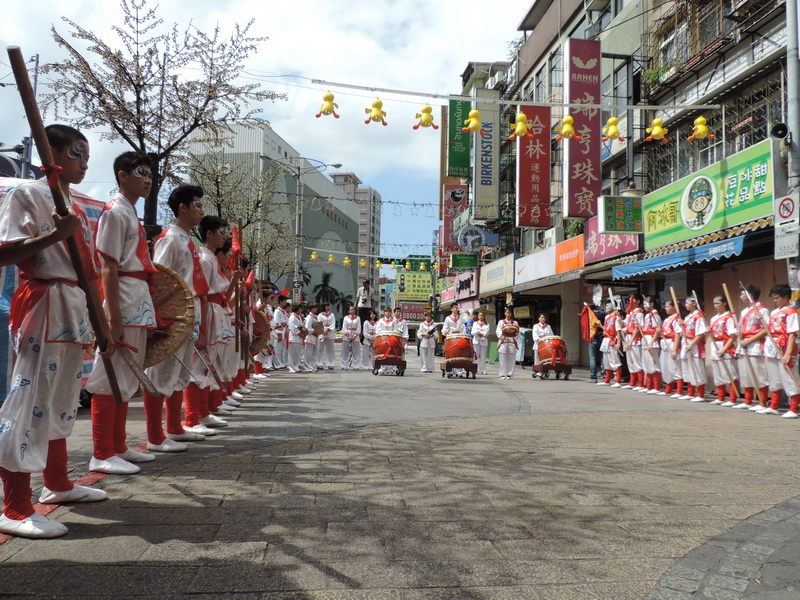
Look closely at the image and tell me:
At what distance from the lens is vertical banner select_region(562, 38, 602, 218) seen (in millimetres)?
16344

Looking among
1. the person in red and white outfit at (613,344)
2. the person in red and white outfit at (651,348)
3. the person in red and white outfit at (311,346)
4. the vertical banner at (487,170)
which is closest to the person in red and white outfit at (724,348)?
the person in red and white outfit at (651,348)

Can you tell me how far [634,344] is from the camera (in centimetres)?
1391

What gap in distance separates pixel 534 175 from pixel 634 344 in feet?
26.9

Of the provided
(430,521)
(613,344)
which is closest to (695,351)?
(613,344)

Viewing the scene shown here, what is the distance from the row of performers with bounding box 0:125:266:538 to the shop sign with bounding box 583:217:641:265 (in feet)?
41.3

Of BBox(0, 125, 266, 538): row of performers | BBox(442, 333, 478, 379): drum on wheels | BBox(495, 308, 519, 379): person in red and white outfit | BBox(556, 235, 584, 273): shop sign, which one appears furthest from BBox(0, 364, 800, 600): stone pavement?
BBox(556, 235, 584, 273): shop sign

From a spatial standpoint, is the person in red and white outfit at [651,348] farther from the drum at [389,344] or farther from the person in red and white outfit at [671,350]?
the drum at [389,344]

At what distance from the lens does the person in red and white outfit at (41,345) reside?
3.00 metres

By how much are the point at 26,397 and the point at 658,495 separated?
12.5 feet

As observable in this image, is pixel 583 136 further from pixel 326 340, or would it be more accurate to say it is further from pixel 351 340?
pixel 326 340

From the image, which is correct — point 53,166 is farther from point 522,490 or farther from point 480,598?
point 522,490

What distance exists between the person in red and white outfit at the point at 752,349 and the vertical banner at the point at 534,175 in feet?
35.0

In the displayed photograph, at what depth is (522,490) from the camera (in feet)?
13.5

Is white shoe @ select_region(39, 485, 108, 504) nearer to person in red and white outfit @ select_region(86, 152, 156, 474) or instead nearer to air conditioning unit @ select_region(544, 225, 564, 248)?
person in red and white outfit @ select_region(86, 152, 156, 474)
